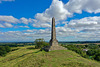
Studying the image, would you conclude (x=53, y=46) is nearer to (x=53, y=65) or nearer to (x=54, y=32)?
(x=54, y=32)

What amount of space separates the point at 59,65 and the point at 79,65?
3982 mm

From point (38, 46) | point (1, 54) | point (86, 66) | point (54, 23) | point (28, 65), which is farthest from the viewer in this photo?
point (38, 46)

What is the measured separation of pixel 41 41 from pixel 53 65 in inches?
1730

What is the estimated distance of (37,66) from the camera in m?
16.0

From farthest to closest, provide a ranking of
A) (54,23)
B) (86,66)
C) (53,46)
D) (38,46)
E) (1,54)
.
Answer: (38,46) < (1,54) < (54,23) < (53,46) < (86,66)

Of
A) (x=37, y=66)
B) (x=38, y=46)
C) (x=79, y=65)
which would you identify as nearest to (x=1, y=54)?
(x=38, y=46)

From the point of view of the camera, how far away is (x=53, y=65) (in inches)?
616

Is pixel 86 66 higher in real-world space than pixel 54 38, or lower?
lower

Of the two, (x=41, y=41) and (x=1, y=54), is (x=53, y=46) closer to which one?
(x=41, y=41)

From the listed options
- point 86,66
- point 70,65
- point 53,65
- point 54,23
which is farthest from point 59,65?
point 54,23

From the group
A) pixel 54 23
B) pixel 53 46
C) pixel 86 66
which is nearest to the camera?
pixel 86 66

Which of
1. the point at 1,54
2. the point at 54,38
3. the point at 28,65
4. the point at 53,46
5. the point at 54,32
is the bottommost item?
the point at 1,54

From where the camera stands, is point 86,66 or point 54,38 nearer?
point 86,66

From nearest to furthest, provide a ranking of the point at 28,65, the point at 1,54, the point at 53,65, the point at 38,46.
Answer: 1. the point at 53,65
2. the point at 28,65
3. the point at 1,54
4. the point at 38,46
